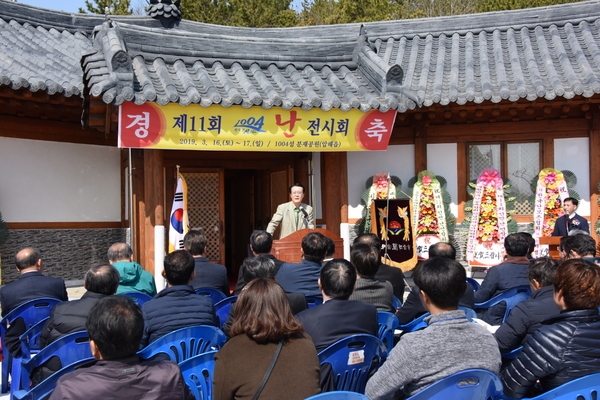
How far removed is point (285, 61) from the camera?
877 centimetres

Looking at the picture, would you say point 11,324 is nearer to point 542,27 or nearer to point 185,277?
point 185,277

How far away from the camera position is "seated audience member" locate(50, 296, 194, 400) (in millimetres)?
2252

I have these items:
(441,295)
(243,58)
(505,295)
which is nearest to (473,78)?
(243,58)

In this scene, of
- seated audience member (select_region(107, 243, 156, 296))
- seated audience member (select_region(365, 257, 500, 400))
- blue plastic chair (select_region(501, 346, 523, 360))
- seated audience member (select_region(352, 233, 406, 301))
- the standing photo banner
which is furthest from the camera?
the standing photo banner

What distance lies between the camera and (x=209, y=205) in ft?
31.8

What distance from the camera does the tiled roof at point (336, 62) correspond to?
24.2 feet

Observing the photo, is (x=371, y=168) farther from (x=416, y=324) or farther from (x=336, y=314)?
(x=336, y=314)

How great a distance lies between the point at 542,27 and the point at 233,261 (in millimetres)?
7058

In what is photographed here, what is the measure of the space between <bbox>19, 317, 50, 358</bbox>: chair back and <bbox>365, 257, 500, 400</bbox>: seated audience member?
225 cm

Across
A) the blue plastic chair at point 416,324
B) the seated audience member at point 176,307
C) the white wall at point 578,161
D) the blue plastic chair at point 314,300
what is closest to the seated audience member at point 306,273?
the blue plastic chair at point 314,300

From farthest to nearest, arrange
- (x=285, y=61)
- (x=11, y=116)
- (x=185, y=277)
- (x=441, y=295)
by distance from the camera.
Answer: (x=285, y=61) → (x=11, y=116) → (x=185, y=277) → (x=441, y=295)

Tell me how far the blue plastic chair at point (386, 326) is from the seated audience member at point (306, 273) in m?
0.78

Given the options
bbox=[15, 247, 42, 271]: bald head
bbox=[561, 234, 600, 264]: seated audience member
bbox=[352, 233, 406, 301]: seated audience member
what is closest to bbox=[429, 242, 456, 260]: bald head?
bbox=[352, 233, 406, 301]: seated audience member

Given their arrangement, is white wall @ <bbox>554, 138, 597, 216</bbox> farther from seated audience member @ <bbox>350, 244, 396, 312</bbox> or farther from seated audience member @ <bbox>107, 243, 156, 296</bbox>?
seated audience member @ <bbox>107, 243, 156, 296</bbox>
